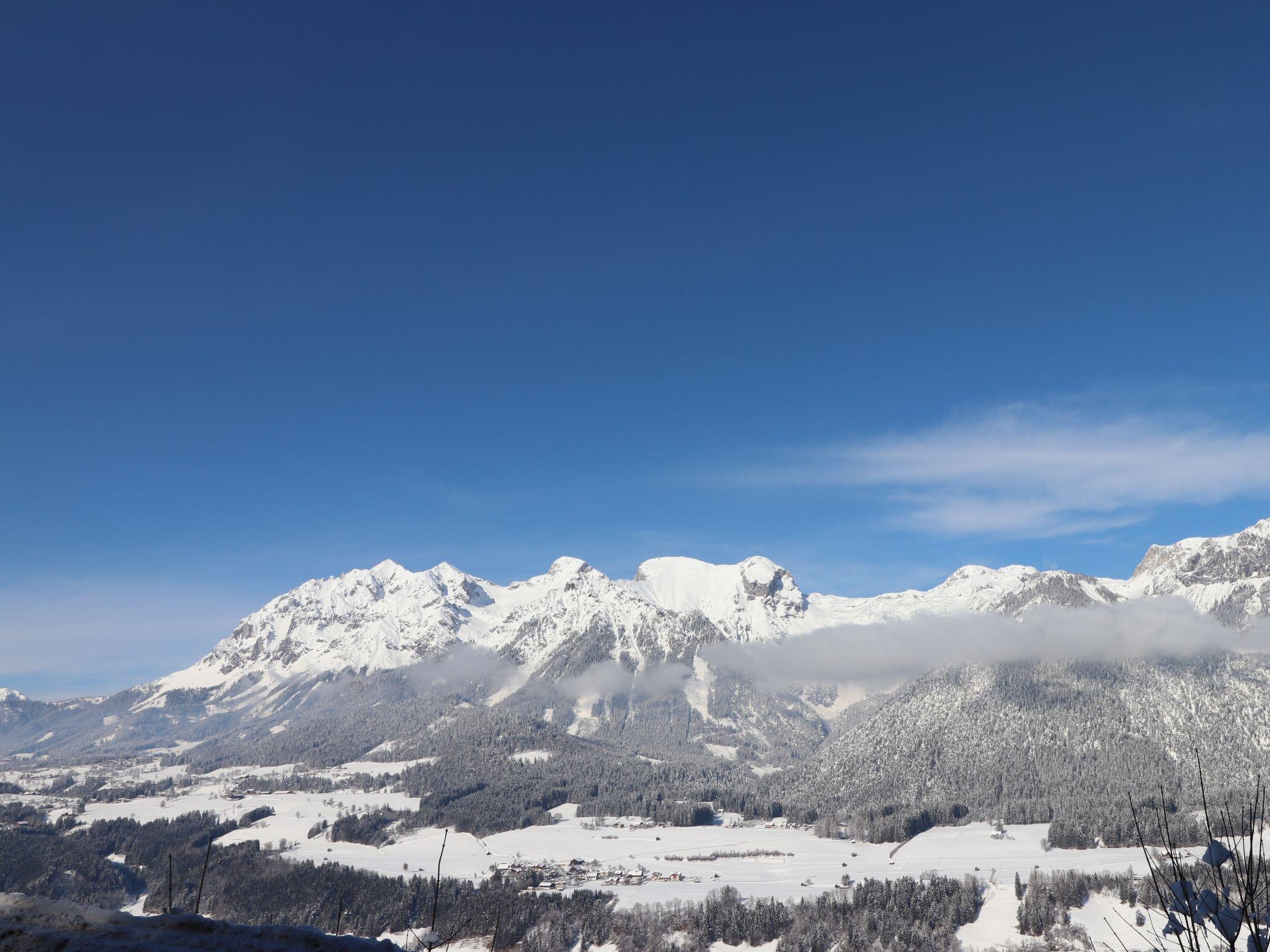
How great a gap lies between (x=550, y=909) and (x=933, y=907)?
2866 inches

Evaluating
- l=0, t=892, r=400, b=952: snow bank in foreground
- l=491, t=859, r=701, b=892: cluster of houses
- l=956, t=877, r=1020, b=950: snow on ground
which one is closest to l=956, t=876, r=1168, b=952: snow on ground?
l=956, t=877, r=1020, b=950: snow on ground

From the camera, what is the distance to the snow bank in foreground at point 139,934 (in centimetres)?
1567

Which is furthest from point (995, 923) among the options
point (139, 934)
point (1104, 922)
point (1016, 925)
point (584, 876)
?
point (139, 934)

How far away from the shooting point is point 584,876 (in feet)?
620

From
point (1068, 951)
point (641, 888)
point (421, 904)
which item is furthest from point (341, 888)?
point (1068, 951)

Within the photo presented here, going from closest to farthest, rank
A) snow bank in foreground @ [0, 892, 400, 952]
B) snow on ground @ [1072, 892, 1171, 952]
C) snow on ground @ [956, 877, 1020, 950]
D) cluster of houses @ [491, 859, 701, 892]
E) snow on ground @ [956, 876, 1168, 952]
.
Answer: snow bank in foreground @ [0, 892, 400, 952]
snow on ground @ [956, 876, 1168, 952]
snow on ground @ [1072, 892, 1171, 952]
snow on ground @ [956, 877, 1020, 950]
cluster of houses @ [491, 859, 701, 892]

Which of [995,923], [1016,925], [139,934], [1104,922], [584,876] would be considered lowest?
[584,876]

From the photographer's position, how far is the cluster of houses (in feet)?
591

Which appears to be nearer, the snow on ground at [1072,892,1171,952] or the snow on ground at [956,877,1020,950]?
the snow on ground at [1072,892,1171,952]

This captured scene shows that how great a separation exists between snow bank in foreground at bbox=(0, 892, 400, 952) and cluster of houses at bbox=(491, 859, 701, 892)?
176870mm

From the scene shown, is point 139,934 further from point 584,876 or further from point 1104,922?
point 584,876

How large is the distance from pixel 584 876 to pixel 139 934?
19364 centimetres

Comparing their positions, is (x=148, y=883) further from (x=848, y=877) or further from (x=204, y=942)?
(x=204, y=942)

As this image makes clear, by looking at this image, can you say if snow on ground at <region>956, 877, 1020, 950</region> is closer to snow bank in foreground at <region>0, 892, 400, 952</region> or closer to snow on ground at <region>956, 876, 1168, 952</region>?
snow on ground at <region>956, 876, 1168, 952</region>
